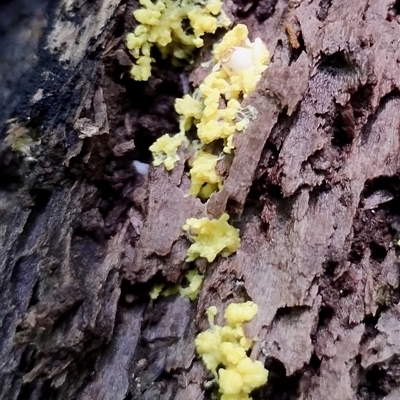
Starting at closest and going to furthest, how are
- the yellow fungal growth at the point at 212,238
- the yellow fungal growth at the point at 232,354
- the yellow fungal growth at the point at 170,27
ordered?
the yellow fungal growth at the point at 232,354 < the yellow fungal growth at the point at 212,238 < the yellow fungal growth at the point at 170,27

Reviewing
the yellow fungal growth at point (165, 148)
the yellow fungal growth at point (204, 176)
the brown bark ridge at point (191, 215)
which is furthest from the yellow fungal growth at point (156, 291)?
the yellow fungal growth at point (165, 148)

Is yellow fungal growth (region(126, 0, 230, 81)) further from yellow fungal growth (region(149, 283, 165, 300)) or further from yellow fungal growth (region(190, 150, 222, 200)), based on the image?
yellow fungal growth (region(149, 283, 165, 300))

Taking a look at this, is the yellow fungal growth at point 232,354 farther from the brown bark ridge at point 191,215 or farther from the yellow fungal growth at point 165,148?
the yellow fungal growth at point 165,148

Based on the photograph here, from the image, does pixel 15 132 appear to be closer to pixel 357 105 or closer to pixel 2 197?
pixel 2 197

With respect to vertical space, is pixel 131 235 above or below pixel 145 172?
below

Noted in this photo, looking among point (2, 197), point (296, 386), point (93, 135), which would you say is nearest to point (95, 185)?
point (93, 135)

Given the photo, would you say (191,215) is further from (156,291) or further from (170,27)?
(170,27)
